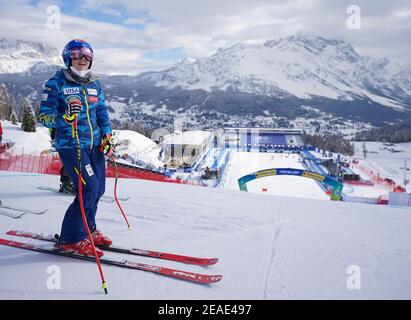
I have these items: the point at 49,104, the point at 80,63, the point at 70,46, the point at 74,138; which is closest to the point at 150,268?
the point at 74,138

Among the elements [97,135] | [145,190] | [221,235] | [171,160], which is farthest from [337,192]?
[171,160]

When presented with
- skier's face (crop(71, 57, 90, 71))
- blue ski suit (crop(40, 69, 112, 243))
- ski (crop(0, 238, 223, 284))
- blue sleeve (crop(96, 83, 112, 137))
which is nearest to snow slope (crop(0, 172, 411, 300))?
ski (crop(0, 238, 223, 284))

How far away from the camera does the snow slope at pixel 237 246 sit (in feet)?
8.91

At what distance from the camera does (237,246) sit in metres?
3.78

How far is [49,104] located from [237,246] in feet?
8.57

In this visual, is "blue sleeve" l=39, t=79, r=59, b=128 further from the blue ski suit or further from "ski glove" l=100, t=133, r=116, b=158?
"ski glove" l=100, t=133, r=116, b=158

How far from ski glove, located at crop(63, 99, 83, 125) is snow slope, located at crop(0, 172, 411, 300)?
143cm

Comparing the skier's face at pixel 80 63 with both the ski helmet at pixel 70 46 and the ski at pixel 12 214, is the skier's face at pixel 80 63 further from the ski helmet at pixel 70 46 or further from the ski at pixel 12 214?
the ski at pixel 12 214

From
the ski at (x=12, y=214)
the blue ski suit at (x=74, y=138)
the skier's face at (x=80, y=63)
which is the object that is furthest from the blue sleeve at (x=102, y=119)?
the ski at (x=12, y=214)

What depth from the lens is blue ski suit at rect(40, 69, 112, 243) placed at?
3031 millimetres

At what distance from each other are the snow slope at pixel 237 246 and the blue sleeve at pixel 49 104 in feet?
4.62

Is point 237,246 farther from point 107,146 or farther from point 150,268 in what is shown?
point 107,146

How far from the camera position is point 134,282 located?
9.06 feet
